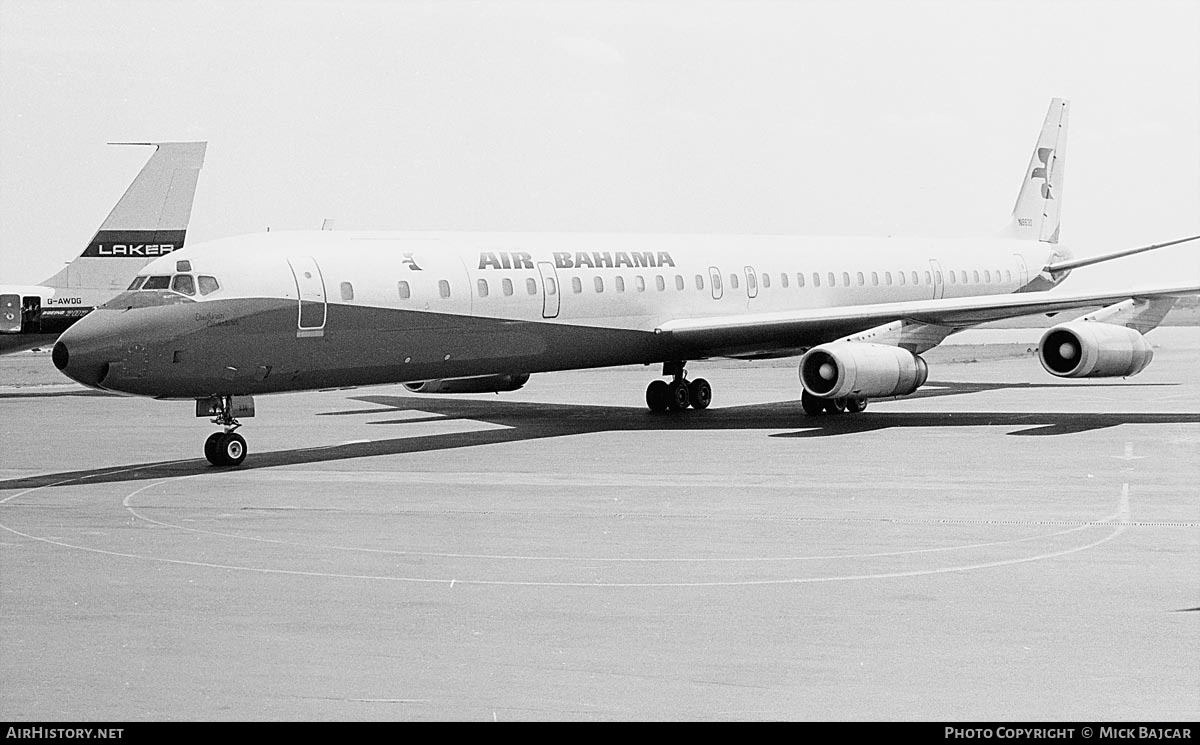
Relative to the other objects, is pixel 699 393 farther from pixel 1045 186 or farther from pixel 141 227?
pixel 141 227

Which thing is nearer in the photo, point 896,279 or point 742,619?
point 742,619

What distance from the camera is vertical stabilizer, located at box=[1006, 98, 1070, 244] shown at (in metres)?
40.2

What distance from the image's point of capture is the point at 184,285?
70.2ft

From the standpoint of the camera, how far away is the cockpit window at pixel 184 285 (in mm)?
21328

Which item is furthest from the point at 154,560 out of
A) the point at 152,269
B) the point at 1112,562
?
the point at 152,269

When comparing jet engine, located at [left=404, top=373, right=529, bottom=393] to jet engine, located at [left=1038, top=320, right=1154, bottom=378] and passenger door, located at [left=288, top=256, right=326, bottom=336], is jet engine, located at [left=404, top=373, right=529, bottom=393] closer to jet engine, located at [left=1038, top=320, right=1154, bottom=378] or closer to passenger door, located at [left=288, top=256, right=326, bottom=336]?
passenger door, located at [left=288, top=256, right=326, bottom=336]

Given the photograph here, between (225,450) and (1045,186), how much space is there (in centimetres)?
2597

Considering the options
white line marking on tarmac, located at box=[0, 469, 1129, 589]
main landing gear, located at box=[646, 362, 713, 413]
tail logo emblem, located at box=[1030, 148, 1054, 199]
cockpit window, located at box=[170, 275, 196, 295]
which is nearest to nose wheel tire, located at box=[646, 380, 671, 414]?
main landing gear, located at box=[646, 362, 713, 413]

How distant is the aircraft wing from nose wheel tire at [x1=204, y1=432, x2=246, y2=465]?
9306 mm

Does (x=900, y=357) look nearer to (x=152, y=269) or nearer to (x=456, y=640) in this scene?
(x=152, y=269)

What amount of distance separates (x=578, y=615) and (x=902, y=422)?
59.0 feet

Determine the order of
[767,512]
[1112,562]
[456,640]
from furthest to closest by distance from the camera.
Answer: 1. [767,512]
2. [1112,562]
3. [456,640]

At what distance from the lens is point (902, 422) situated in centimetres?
2761

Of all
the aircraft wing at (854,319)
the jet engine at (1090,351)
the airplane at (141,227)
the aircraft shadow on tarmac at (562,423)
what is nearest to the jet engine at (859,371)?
the aircraft shadow on tarmac at (562,423)
